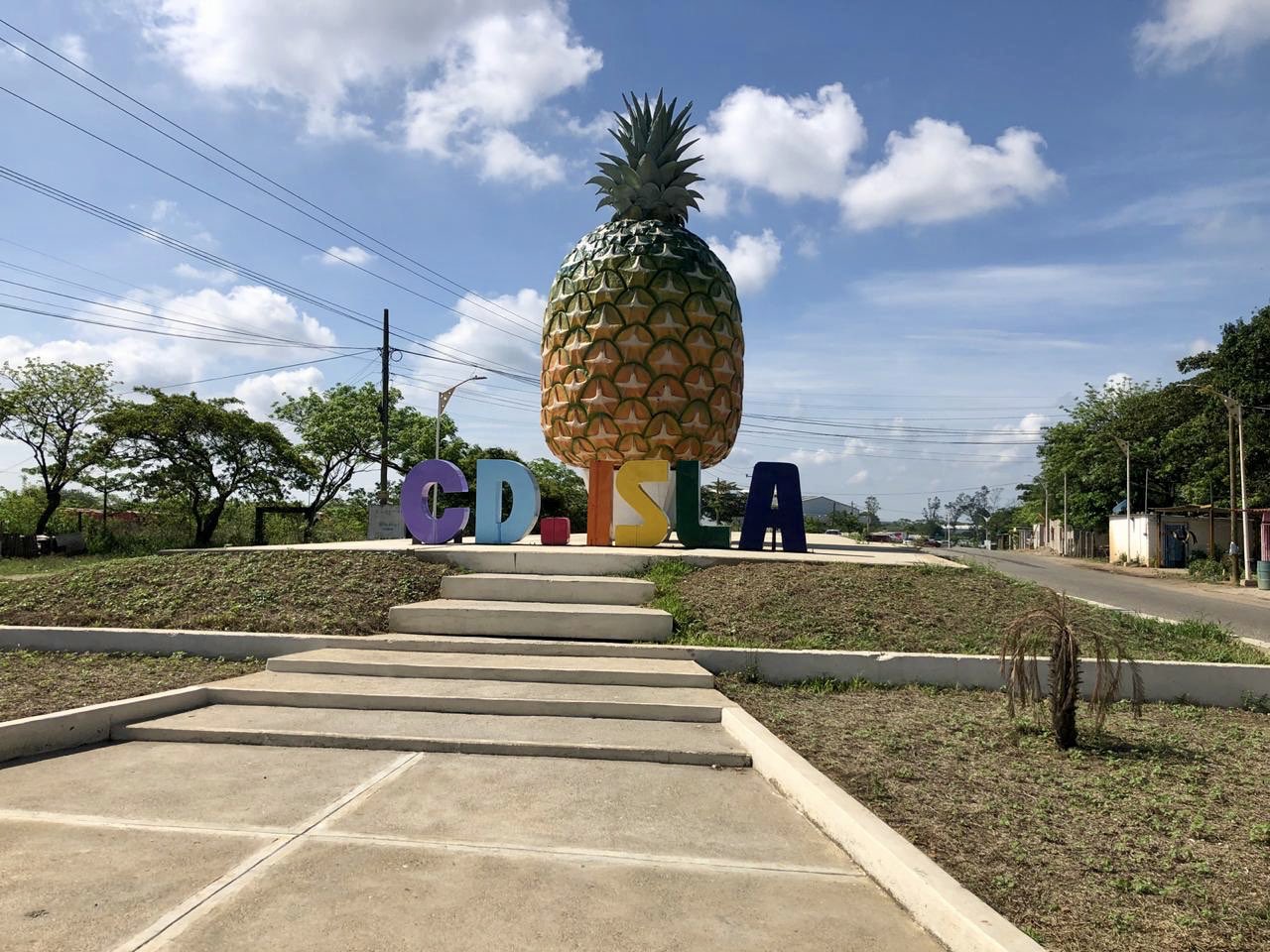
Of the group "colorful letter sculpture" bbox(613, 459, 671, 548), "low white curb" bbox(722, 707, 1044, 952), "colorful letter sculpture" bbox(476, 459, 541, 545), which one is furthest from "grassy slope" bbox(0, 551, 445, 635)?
"low white curb" bbox(722, 707, 1044, 952)

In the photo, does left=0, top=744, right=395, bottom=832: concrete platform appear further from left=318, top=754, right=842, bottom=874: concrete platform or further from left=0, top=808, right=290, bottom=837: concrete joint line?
left=318, top=754, right=842, bottom=874: concrete platform

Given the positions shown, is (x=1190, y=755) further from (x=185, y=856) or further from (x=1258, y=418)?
(x=1258, y=418)

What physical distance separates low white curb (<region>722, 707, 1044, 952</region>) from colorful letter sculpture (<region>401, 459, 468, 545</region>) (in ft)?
31.4

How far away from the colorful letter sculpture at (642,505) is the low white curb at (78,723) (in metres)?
8.71

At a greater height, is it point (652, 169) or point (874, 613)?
point (652, 169)

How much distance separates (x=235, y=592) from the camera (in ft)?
37.0

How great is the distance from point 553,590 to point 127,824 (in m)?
7.06

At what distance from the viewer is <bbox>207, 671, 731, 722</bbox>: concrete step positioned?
7371 mm

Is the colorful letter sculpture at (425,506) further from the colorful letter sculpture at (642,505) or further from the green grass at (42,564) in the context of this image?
the green grass at (42,564)

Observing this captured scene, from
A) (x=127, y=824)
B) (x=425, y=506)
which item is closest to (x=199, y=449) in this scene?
(x=425, y=506)

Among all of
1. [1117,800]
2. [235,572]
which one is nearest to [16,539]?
[235,572]

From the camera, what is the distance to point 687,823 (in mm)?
4938

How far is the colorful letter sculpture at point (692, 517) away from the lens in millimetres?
15047

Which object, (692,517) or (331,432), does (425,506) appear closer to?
(692,517)
